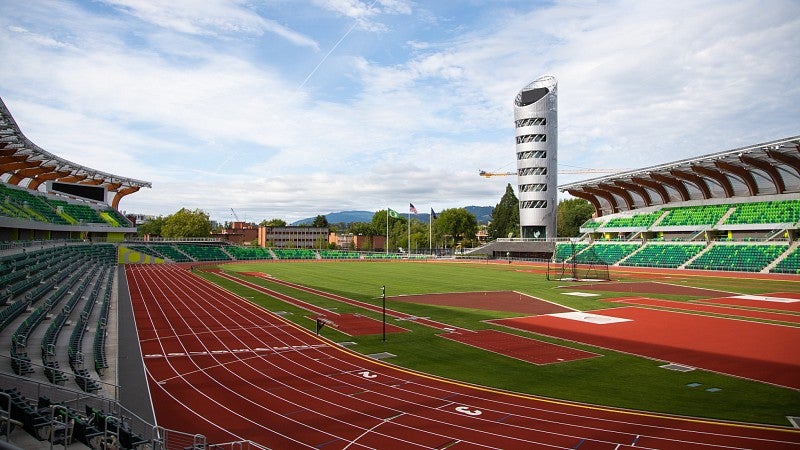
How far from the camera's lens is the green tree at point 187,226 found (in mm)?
125500

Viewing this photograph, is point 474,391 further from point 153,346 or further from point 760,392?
point 153,346

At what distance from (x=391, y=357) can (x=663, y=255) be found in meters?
58.8

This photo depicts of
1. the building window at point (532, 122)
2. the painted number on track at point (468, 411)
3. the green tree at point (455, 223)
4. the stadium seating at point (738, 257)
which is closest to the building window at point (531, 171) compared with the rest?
the building window at point (532, 122)

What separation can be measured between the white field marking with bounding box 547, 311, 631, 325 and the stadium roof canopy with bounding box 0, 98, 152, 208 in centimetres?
3796

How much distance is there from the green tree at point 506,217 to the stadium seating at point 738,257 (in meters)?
71.2

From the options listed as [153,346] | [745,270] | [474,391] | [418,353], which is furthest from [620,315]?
[745,270]

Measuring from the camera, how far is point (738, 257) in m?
59.7

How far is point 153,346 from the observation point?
22406mm

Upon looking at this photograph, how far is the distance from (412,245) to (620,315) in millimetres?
129372

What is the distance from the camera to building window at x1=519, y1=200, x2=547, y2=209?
99.1 meters

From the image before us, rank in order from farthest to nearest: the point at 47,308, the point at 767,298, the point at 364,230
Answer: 1. the point at 364,230
2. the point at 767,298
3. the point at 47,308

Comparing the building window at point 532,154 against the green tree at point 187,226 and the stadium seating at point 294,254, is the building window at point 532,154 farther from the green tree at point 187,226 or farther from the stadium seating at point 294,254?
the green tree at point 187,226

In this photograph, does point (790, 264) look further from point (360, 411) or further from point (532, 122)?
point (360, 411)

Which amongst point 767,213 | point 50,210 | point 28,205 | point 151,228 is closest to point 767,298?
point 767,213
